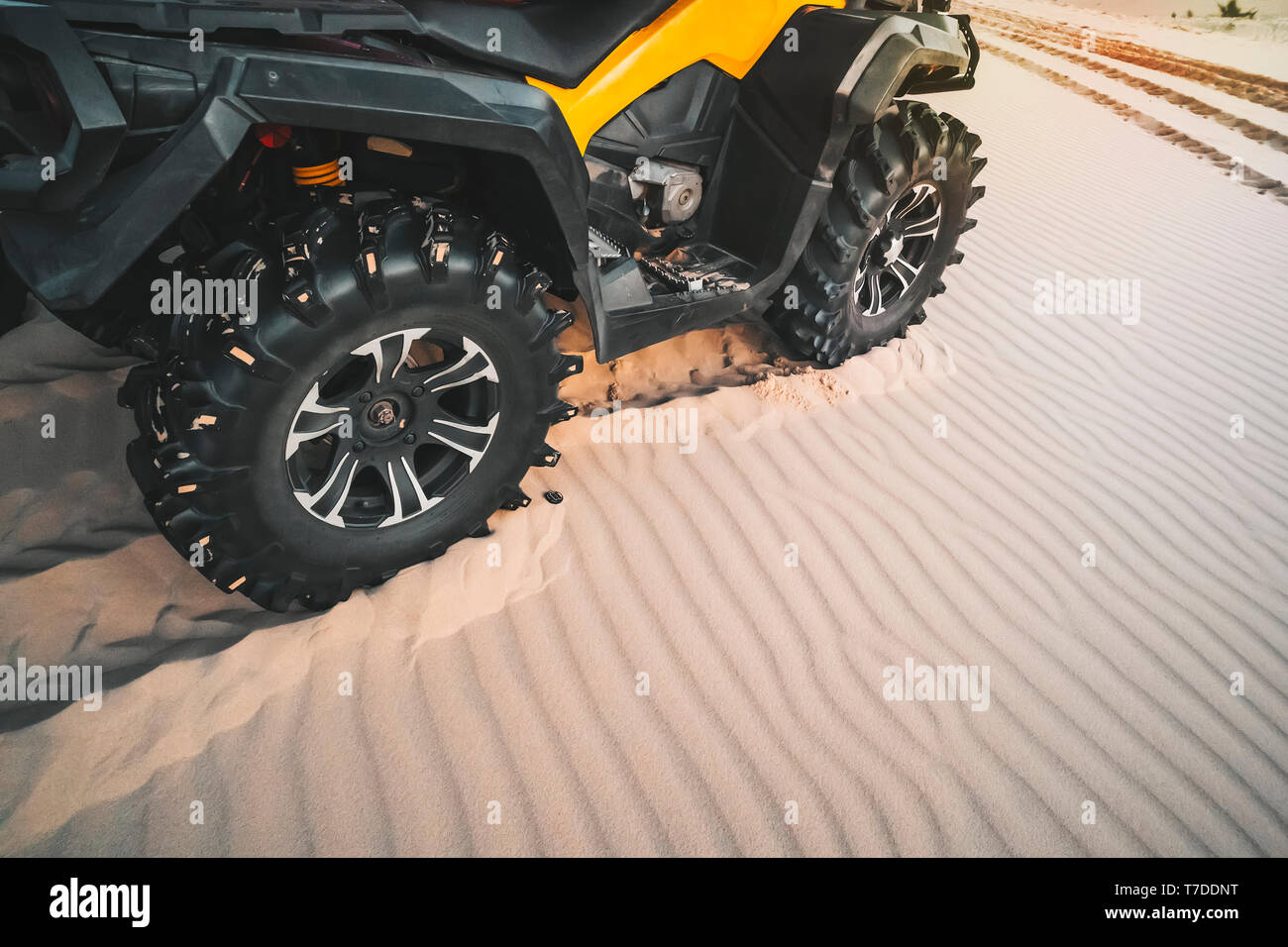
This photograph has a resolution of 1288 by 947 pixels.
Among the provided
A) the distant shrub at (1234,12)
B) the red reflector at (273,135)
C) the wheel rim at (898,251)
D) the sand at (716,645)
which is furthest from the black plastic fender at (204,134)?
the distant shrub at (1234,12)

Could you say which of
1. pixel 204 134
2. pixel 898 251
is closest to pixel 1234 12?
pixel 898 251

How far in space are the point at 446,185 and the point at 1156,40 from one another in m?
16.5

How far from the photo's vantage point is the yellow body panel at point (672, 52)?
7.49 ft

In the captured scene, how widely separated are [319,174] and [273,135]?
0.64 ft

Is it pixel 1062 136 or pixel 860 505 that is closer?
pixel 860 505

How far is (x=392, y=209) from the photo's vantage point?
185 centimetres

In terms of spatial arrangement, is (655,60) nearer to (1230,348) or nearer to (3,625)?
(3,625)

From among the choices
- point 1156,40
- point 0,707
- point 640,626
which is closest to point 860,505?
point 640,626

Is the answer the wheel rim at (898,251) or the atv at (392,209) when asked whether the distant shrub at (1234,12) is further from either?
the atv at (392,209)

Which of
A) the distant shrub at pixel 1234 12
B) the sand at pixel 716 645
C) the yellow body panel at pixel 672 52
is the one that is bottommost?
the sand at pixel 716 645

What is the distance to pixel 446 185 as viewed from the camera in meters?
2.26

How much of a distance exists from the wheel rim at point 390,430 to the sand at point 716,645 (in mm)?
261

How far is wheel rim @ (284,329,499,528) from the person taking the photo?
1899 mm

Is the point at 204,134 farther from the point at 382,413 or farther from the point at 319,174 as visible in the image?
the point at 382,413
